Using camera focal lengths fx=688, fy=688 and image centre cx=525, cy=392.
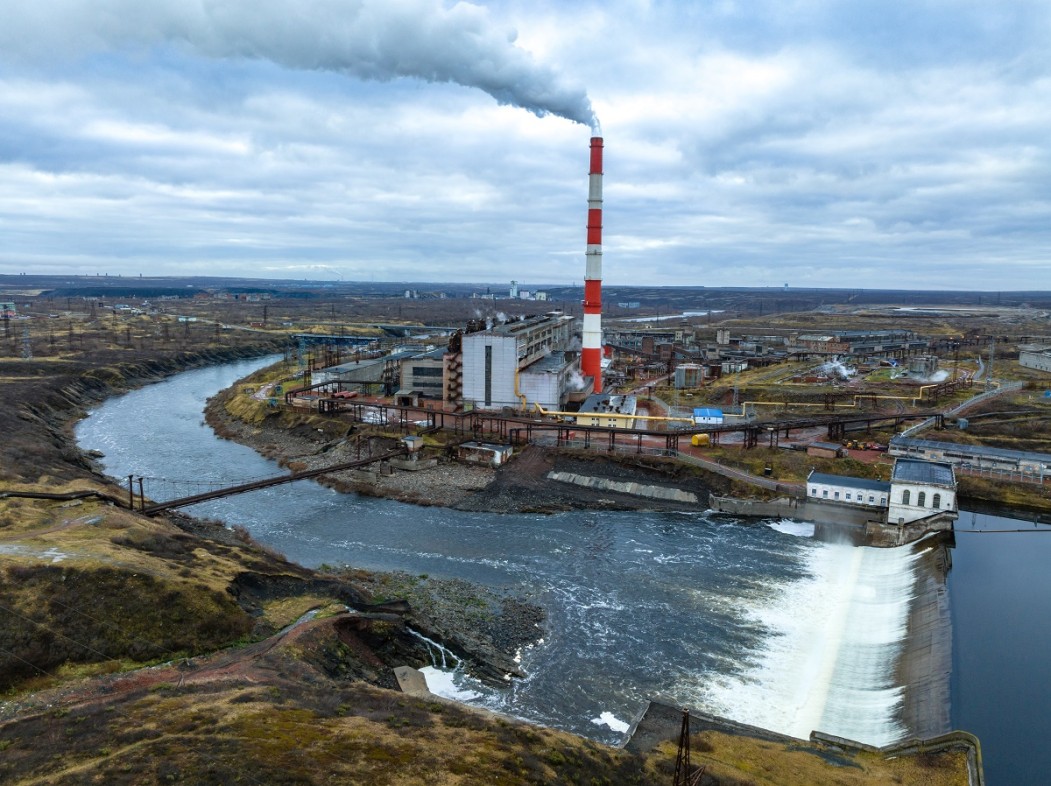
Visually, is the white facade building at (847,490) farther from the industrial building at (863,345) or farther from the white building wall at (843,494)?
the industrial building at (863,345)

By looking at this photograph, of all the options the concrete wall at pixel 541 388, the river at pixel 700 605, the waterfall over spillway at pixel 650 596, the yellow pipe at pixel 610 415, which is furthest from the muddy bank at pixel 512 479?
the concrete wall at pixel 541 388

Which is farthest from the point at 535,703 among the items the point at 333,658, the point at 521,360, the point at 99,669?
the point at 521,360

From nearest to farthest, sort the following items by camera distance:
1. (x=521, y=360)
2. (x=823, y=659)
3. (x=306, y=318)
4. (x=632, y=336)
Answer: (x=823, y=659)
(x=521, y=360)
(x=632, y=336)
(x=306, y=318)

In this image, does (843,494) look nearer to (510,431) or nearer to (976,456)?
(976,456)

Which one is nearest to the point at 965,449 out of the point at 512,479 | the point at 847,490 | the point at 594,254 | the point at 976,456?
the point at 976,456

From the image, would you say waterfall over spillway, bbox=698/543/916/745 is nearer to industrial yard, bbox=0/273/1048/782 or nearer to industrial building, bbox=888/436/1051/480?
industrial yard, bbox=0/273/1048/782

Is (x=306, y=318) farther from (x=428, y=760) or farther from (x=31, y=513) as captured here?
(x=428, y=760)

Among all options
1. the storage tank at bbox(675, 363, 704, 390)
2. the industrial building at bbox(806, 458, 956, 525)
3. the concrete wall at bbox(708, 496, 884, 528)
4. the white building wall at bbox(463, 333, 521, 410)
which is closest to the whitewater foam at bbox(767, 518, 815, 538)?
the concrete wall at bbox(708, 496, 884, 528)
